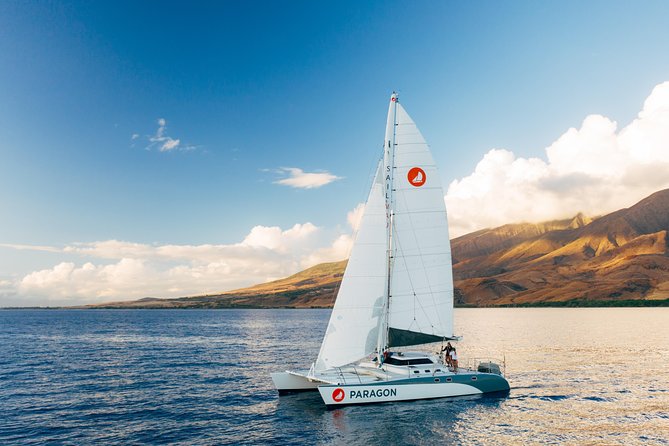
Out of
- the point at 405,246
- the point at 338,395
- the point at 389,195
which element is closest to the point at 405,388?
the point at 338,395

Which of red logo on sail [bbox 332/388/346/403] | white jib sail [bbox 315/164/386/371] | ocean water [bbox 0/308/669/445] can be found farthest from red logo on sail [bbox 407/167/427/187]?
ocean water [bbox 0/308/669/445]

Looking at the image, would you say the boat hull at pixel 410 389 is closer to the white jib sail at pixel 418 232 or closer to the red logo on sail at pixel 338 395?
the red logo on sail at pixel 338 395

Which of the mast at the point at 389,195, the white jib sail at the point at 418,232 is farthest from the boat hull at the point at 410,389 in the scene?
the white jib sail at the point at 418,232

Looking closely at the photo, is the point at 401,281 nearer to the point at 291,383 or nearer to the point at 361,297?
the point at 361,297

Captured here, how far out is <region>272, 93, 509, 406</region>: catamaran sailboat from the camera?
35.7m

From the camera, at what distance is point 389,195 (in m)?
37.2

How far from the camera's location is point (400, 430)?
29812 millimetres

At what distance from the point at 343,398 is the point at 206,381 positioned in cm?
1885

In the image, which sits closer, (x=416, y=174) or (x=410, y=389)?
(x=410, y=389)

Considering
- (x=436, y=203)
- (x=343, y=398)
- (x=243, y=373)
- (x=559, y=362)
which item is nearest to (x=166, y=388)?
(x=243, y=373)

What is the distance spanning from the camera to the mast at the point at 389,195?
36469mm

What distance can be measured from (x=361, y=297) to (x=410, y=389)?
7797 mm

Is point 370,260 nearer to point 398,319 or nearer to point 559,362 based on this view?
point 398,319

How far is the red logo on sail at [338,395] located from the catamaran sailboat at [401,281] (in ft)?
5.17
